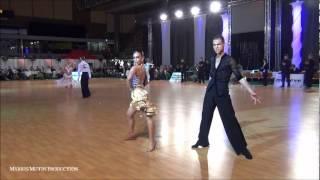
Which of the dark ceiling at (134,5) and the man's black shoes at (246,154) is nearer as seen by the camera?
the man's black shoes at (246,154)

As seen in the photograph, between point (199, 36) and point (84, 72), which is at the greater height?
point (199, 36)

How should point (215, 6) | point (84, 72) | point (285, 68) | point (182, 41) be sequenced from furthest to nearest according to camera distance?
point (182, 41), point (215, 6), point (285, 68), point (84, 72)

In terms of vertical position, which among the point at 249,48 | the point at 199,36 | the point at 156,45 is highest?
the point at 199,36

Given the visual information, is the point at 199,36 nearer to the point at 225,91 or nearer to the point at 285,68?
the point at 285,68

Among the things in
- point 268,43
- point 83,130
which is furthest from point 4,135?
point 268,43

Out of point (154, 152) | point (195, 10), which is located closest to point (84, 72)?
point (154, 152)

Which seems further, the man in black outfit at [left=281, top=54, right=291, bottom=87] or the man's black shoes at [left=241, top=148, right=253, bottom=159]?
the man in black outfit at [left=281, top=54, right=291, bottom=87]

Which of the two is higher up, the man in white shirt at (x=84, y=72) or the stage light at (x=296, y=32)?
the stage light at (x=296, y=32)

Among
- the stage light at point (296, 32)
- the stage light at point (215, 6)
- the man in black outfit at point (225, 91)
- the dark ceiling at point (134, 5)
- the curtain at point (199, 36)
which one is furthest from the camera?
the curtain at point (199, 36)

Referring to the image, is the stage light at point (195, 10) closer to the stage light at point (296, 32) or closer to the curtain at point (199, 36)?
the curtain at point (199, 36)

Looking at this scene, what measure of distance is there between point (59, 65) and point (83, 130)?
102 ft

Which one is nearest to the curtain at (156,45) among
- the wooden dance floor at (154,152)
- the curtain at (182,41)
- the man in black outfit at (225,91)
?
the curtain at (182,41)

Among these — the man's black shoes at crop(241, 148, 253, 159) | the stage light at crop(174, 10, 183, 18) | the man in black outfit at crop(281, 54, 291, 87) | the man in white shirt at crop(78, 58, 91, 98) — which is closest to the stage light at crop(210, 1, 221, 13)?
the stage light at crop(174, 10, 183, 18)

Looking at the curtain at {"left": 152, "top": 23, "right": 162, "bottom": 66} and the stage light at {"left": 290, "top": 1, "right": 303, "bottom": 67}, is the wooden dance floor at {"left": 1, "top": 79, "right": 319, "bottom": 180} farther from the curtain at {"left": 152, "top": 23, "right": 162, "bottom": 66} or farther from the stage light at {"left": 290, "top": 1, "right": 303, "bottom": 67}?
the curtain at {"left": 152, "top": 23, "right": 162, "bottom": 66}
